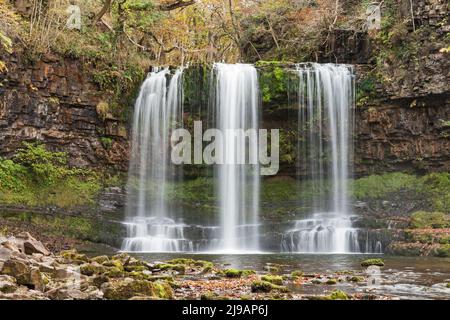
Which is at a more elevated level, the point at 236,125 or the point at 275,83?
the point at 275,83

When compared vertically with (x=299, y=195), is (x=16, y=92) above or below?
above

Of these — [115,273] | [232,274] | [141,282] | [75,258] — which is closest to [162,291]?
[141,282]

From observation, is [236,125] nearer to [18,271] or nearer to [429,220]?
[429,220]

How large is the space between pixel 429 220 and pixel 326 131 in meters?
5.79

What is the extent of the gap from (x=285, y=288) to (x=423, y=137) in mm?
A: 14662

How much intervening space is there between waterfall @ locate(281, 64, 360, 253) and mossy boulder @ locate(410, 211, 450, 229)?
3.44 meters

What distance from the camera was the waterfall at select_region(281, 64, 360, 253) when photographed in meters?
20.8

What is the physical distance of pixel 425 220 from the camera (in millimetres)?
17094

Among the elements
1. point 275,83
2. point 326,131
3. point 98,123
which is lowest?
point 326,131

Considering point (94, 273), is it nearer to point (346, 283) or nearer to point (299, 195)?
point (346, 283)

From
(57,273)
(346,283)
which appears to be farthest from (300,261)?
(57,273)

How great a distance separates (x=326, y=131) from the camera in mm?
21266

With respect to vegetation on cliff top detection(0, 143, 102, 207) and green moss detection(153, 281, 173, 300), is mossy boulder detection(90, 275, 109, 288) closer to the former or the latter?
green moss detection(153, 281, 173, 300)

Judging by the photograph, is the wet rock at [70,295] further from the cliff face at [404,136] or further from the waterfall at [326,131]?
the cliff face at [404,136]
